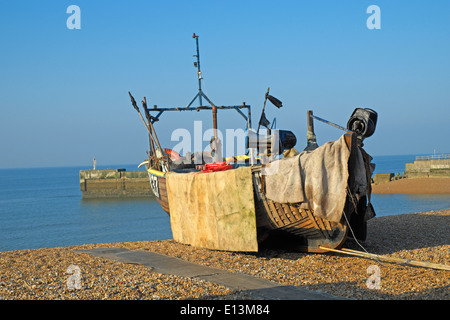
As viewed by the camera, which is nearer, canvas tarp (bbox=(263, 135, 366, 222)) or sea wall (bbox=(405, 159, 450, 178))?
canvas tarp (bbox=(263, 135, 366, 222))

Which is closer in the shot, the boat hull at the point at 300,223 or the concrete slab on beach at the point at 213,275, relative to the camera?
the concrete slab on beach at the point at 213,275

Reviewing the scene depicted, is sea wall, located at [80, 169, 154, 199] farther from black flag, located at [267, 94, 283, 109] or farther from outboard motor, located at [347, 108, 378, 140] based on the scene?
outboard motor, located at [347, 108, 378, 140]

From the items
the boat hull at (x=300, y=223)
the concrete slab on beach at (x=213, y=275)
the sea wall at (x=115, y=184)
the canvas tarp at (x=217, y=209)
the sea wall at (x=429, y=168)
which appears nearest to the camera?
the concrete slab on beach at (x=213, y=275)

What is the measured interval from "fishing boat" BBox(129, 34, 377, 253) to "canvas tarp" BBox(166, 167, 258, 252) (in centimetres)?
2

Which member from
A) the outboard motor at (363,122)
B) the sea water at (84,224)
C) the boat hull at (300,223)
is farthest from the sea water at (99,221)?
the outboard motor at (363,122)

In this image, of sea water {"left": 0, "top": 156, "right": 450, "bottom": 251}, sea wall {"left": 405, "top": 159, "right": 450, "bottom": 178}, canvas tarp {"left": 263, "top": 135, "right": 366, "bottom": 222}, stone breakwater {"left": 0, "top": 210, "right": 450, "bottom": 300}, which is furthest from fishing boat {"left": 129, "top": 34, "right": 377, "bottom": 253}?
sea wall {"left": 405, "top": 159, "right": 450, "bottom": 178}

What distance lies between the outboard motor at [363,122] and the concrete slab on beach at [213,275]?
3.70m

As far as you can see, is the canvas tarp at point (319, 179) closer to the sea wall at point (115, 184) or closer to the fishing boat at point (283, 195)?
the fishing boat at point (283, 195)

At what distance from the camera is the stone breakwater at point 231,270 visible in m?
7.24

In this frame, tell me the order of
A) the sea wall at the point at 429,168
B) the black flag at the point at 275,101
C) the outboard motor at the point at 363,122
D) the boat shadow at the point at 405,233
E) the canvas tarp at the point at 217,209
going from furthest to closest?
the sea wall at the point at 429,168 → the black flag at the point at 275,101 → the boat shadow at the point at 405,233 → the canvas tarp at the point at 217,209 → the outboard motor at the point at 363,122

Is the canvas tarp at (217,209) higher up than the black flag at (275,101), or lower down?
lower down

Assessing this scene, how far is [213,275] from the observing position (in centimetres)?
861

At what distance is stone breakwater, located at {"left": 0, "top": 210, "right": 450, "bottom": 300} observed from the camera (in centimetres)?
724
